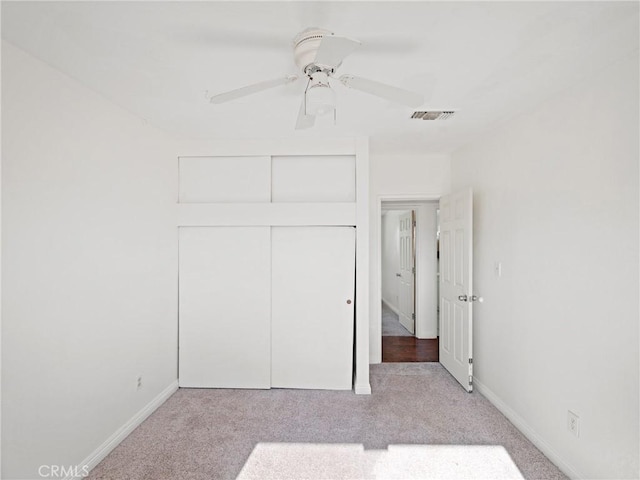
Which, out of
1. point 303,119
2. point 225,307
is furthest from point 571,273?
point 225,307

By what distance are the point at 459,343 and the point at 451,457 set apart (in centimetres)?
131

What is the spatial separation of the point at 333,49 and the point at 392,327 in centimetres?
496

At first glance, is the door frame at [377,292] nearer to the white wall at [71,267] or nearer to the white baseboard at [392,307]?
the white wall at [71,267]

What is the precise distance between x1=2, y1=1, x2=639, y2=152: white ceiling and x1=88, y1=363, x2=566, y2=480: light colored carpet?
2376mm

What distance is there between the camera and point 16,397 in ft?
5.58

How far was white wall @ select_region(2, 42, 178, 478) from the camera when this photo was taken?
1.70m

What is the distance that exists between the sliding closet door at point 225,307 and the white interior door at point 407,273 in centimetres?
276

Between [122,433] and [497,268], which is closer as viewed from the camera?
[122,433]

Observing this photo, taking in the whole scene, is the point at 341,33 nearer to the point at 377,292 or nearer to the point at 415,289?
the point at 377,292

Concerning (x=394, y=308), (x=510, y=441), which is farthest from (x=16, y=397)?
(x=394, y=308)

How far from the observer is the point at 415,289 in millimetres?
5211

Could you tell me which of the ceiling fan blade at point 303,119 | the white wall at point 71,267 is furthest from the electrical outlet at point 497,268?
the white wall at point 71,267

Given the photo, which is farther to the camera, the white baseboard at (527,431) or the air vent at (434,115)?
the air vent at (434,115)

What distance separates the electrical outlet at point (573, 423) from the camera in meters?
2.04
